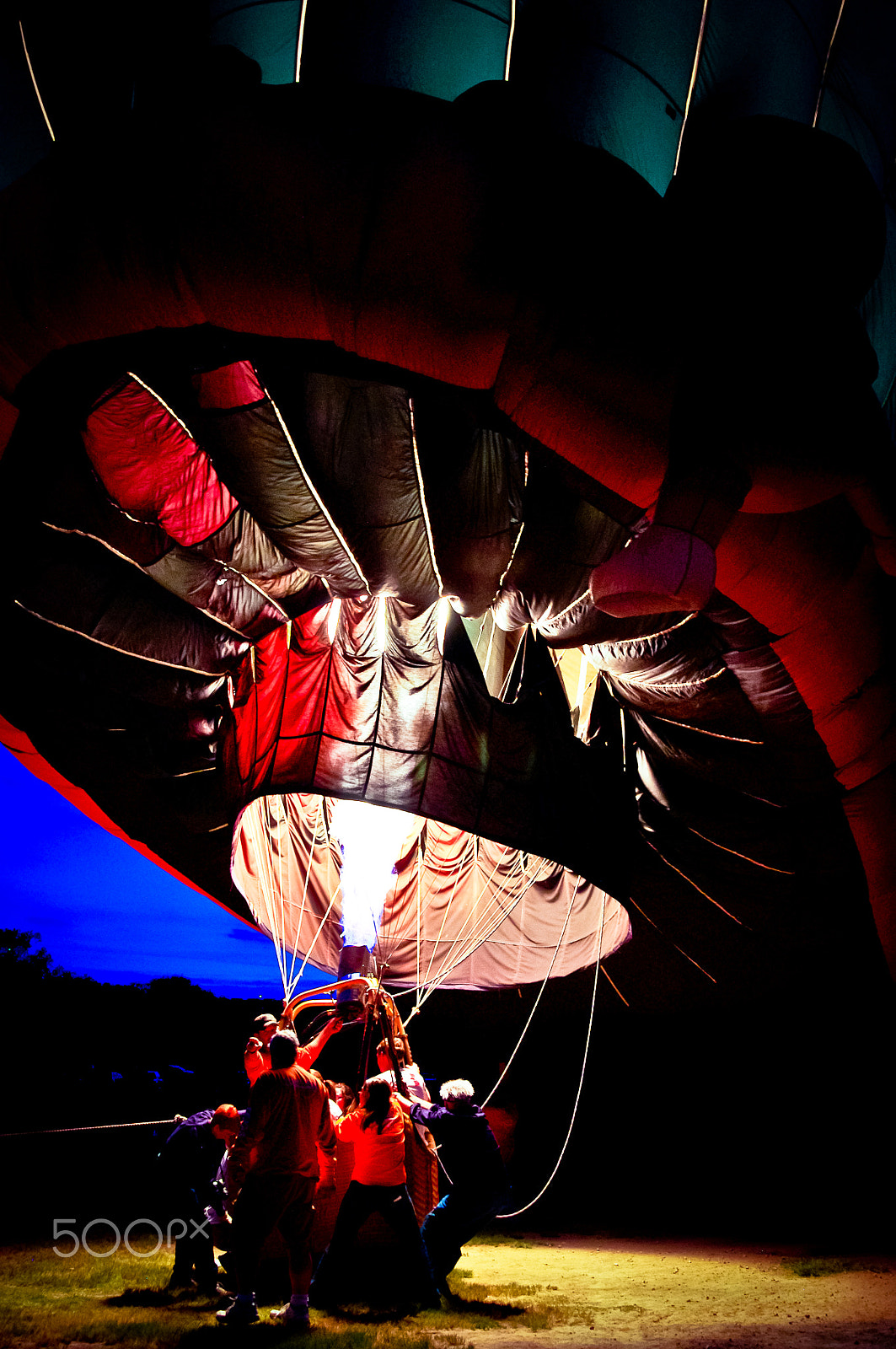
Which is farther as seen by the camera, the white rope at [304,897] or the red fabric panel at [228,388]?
the white rope at [304,897]

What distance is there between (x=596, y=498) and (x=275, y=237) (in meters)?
1.32

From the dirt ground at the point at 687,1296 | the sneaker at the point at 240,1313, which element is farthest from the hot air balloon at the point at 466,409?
the sneaker at the point at 240,1313

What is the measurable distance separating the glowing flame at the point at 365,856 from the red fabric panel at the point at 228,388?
2.87 meters

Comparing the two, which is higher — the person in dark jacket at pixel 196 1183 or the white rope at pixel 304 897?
the white rope at pixel 304 897

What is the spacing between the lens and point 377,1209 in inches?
161

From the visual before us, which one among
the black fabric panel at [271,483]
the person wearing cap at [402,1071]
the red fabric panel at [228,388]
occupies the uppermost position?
the red fabric panel at [228,388]

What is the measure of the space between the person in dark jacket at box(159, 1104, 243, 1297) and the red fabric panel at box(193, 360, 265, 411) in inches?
130

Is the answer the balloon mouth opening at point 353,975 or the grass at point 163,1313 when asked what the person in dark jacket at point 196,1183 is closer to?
the grass at point 163,1313

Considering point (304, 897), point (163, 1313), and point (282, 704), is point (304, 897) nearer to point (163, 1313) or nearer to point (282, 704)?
point (282, 704)

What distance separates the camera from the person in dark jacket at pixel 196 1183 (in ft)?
14.3

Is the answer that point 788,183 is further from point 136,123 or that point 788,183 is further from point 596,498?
point 136,123

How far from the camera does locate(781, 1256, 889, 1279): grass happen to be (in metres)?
5.67

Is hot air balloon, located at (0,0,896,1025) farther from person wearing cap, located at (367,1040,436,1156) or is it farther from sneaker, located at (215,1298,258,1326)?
sneaker, located at (215,1298,258,1326)

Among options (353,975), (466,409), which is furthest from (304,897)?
(466,409)
